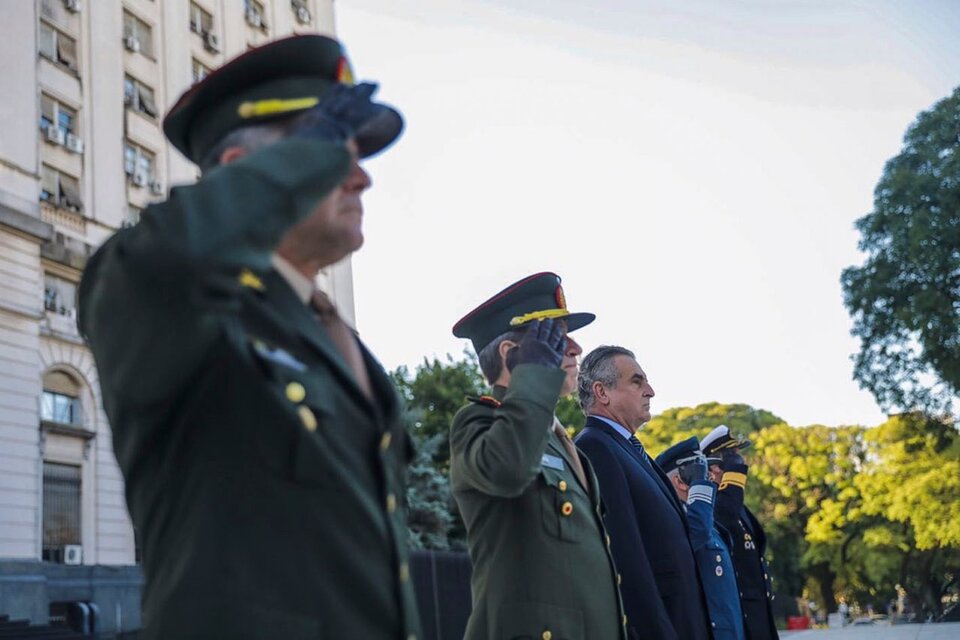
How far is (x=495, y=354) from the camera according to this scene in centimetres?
439

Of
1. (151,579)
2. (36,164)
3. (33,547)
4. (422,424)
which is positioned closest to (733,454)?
(151,579)

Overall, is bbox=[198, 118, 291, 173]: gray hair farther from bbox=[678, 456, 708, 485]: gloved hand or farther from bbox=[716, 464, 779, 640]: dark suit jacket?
bbox=[716, 464, 779, 640]: dark suit jacket

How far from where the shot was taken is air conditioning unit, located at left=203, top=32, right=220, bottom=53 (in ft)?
103

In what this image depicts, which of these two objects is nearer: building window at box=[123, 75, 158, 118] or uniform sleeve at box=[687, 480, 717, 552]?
uniform sleeve at box=[687, 480, 717, 552]

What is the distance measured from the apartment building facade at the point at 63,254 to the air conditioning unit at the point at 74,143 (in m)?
0.07

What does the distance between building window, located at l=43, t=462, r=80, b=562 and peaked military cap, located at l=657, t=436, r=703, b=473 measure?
18.7 meters

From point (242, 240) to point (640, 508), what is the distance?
11.2 feet

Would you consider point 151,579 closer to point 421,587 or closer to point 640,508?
point 640,508

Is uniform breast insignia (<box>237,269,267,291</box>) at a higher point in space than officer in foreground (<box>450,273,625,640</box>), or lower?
higher

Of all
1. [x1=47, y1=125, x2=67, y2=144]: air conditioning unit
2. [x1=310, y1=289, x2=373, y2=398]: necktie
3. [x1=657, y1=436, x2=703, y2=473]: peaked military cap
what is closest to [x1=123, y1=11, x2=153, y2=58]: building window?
[x1=47, y1=125, x2=67, y2=144]: air conditioning unit

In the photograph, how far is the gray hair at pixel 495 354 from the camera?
4.38 m

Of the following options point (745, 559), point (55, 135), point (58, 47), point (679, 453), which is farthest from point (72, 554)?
point (679, 453)

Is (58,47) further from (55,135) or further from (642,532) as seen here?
(642,532)

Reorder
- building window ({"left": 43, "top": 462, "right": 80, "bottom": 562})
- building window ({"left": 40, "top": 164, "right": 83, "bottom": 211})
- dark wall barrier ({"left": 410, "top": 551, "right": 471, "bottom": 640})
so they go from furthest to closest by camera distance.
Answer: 1. building window ({"left": 40, "top": 164, "right": 83, "bottom": 211})
2. building window ({"left": 43, "top": 462, "right": 80, "bottom": 562})
3. dark wall barrier ({"left": 410, "top": 551, "right": 471, "bottom": 640})
